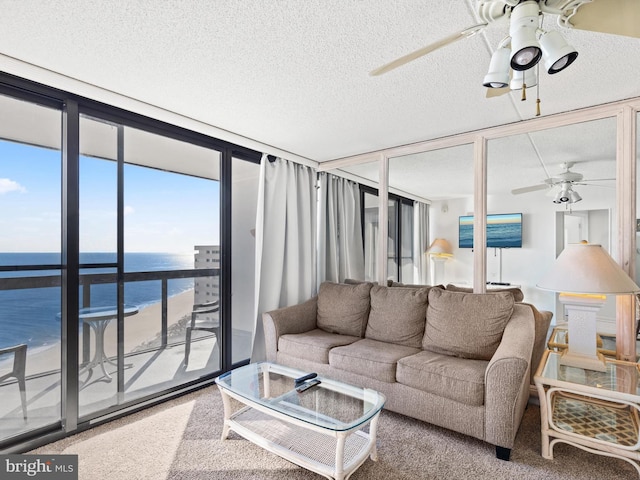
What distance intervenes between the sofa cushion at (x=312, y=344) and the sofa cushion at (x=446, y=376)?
25.8 inches

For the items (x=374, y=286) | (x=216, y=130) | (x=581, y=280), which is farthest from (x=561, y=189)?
(x=216, y=130)

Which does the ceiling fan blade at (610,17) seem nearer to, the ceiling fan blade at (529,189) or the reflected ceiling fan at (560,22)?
the reflected ceiling fan at (560,22)

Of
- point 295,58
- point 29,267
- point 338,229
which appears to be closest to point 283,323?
point 338,229

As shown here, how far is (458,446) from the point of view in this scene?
212cm

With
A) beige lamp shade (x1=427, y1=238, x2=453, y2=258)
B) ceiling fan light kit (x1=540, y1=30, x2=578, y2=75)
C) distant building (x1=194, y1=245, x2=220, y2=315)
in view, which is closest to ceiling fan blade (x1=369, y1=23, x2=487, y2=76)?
ceiling fan light kit (x1=540, y1=30, x2=578, y2=75)

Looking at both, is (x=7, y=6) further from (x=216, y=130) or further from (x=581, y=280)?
(x=581, y=280)

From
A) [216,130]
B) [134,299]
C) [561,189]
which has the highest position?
[216,130]

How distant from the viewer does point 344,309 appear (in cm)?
329

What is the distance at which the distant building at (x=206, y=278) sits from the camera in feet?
10.2

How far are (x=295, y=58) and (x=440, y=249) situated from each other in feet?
7.13

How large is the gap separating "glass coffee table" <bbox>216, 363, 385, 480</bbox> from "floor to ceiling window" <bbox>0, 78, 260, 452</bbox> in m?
0.97

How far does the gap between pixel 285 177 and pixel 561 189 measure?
2.51 meters

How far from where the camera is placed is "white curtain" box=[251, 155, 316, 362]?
11.4ft

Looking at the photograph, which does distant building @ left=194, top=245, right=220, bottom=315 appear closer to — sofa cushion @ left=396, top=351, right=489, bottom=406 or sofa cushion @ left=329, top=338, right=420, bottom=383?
sofa cushion @ left=329, top=338, right=420, bottom=383
